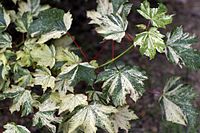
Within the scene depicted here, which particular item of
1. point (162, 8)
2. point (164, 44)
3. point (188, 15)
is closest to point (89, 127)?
point (164, 44)

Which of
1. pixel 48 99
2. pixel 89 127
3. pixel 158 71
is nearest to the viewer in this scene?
pixel 89 127

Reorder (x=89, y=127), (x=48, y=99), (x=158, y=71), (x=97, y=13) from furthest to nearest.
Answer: (x=158, y=71)
(x=97, y=13)
(x=48, y=99)
(x=89, y=127)

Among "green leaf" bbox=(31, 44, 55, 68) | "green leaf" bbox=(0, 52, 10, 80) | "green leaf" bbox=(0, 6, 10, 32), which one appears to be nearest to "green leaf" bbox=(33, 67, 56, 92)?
"green leaf" bbox=(31, 44, 55, 68)

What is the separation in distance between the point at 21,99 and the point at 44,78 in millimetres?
127

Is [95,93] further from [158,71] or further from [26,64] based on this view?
[158,71]

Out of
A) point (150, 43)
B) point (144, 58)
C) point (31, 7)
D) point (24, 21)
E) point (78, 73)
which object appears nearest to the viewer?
point (150, 43)

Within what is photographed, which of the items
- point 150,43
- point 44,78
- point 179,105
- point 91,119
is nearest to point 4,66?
point 44,78

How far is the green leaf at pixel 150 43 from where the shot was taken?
4.88ft

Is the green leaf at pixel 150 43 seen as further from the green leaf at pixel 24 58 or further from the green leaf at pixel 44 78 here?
the green leaf at pixel 24 58

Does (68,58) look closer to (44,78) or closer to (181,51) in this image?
(44,78)

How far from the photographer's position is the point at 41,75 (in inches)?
66.5

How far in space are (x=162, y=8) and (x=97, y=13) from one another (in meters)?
0.35

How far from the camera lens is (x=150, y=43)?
1.50 meters

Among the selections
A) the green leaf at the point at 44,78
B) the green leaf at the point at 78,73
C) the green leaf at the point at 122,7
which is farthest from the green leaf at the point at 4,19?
the green leaf at the point at 122,7
